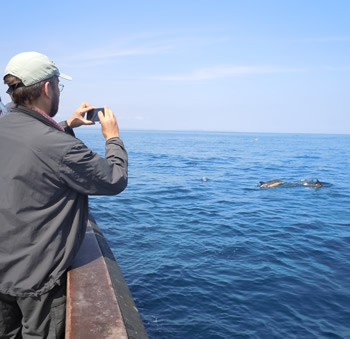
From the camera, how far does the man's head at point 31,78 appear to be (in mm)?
2188

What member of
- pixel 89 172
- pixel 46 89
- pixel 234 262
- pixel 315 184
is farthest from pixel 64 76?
pixel 315 184

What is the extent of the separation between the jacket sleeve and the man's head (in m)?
0.50

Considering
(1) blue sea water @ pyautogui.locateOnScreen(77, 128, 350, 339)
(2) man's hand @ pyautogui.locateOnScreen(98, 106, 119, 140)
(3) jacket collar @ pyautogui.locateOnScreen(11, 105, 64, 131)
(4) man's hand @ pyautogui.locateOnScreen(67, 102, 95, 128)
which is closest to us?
(3) jacket collar @ pyautogui.locateOnScreen(11, 105, 64, 131)

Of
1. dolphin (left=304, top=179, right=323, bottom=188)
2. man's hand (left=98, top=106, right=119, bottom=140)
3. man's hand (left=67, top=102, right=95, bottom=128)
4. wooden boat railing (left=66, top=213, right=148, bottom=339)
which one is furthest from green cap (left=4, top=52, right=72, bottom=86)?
dolphin (left=304, top=179, right=323, bottom=188)

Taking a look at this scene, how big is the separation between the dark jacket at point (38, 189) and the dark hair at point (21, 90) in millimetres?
100

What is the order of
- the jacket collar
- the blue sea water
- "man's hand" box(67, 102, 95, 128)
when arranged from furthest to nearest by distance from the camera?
1. the blue sea water
2. "man's hand" box(67, 102, 95, 128)
3. the jacket collar

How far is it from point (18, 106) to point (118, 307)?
5.45 ft

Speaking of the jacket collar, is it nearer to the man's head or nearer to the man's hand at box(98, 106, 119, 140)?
the man's head

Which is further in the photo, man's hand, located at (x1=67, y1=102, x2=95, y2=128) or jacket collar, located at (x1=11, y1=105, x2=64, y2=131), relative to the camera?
man's hand, located at (x1=67, y1=102, x2=95, y2=128)

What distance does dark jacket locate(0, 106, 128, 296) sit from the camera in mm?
2104

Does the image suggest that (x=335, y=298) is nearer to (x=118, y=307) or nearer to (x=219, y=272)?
(x=219, y=272)

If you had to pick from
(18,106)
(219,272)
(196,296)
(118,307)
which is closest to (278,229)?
(219,272)

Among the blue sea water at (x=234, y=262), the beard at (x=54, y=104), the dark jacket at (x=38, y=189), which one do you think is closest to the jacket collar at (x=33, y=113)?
the dark jacket at (x=38, y=189)

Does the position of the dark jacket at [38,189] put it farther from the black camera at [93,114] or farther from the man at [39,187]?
the black camera at [93,114]
